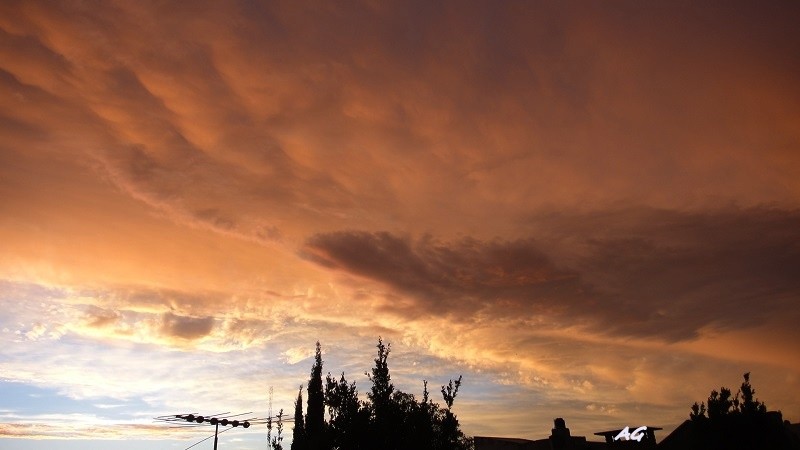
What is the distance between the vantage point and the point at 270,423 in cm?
7331

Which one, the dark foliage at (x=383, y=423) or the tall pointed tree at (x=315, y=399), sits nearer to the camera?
the dark foliage at (x=383, y=423)

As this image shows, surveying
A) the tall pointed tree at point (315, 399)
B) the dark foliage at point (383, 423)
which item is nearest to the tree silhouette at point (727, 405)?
the dark foliage at point (383, 423)

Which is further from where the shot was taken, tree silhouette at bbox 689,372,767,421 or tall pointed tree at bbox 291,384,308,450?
tall pointed tree at bbox 291,384,308,450

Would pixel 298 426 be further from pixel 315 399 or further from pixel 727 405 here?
pixel 727 405

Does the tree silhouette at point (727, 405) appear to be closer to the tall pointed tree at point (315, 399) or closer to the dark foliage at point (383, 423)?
the dark foliage at point (383, 423)

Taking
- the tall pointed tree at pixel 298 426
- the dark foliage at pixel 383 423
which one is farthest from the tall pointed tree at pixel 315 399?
the dark foliage at pixel 383 423

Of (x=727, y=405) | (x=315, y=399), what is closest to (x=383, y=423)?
(x=727, y=405)

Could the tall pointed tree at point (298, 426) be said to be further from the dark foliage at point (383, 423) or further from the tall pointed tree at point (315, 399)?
the dark foliage at point (383, 423)

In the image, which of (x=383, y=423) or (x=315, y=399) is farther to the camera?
(x=315, y=399)

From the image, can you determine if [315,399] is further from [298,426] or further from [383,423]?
[383,423]

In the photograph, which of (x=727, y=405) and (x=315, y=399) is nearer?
(x=727, y=405)

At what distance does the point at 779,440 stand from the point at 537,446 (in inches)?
1267

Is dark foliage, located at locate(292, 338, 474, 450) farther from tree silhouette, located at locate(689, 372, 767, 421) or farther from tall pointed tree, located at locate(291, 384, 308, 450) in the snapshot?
tall pointed tree, located at locate(291, 384, 308, 450)

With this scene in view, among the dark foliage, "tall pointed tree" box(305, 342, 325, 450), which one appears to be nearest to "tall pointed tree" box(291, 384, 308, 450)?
"tall pointed tree" box(305, 342, 325, 450)
